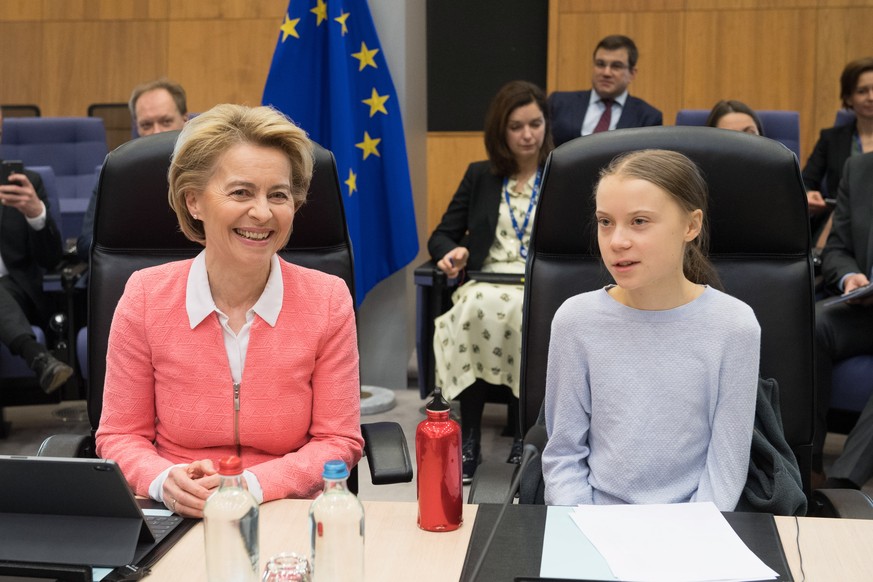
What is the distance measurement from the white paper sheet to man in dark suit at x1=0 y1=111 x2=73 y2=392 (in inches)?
102

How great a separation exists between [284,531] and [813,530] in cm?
70

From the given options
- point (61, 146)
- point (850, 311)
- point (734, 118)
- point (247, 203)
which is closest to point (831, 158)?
point (734, 118)

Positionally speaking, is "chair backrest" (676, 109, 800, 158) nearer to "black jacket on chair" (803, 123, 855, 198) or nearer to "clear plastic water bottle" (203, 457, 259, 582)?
"black jacket on chair" (803, 123, 855, 198)

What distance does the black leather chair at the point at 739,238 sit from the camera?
1.78 meters

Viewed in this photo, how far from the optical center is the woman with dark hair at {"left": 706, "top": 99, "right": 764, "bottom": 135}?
3.77 metres

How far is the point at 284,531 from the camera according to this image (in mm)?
1354

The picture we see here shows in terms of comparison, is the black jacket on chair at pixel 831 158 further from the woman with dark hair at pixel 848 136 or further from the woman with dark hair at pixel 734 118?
the woman with dark hair at pixel 734 118

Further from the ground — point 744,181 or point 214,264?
point 744,181

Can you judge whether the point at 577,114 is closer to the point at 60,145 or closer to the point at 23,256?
the point at 23,256

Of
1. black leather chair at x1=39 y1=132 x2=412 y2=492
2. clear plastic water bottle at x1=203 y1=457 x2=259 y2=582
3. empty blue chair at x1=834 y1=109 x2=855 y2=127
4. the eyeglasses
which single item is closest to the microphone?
clear plastic water bottle at x1=203 y1=457 x2=259 y2=582

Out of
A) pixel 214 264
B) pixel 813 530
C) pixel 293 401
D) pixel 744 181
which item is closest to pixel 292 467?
pixel 293 401

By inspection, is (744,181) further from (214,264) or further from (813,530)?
(214,264)

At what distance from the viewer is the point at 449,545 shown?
1304 mm

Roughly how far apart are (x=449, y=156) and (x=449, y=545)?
4917 millimetres
